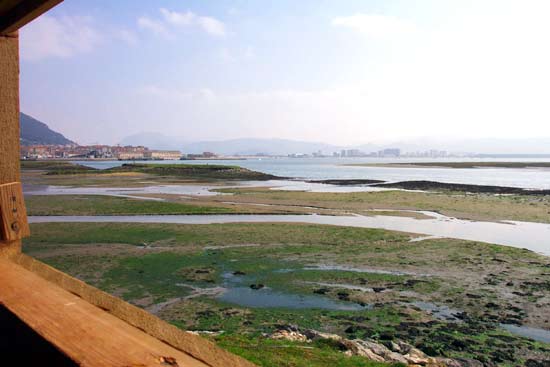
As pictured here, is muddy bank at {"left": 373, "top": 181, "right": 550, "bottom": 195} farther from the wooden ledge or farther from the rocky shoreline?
the wooden ledge

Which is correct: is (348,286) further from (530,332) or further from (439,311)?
(530,332)

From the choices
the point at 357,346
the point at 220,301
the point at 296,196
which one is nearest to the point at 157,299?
the point at 220,301

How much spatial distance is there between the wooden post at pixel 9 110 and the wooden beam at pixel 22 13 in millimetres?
94

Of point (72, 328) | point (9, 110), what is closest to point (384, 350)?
point (9, 110)

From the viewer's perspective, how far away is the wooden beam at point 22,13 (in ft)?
5.81

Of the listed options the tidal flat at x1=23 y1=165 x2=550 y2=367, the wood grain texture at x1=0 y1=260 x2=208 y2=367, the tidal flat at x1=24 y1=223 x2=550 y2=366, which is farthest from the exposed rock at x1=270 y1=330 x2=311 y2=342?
the wood grain texture at x1=0 y1=260 x2=208 y2=367

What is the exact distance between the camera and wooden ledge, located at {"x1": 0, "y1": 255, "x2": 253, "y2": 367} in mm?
1099

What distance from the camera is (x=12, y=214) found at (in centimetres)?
202

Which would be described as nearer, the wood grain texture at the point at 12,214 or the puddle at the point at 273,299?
the wood grain texture at the point at 12,214

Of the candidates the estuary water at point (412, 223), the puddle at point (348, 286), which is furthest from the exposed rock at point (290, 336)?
the estuary water at point (412, 223)

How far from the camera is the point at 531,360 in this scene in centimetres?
912

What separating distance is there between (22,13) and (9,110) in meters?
0.48

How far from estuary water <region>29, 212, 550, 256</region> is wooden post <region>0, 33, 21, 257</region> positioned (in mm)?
23217

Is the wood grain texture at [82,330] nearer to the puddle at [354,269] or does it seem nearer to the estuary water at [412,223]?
the puddle at [354,269]
